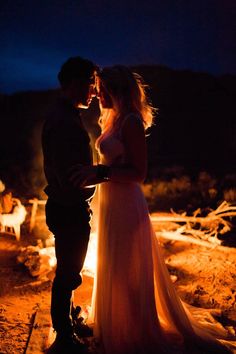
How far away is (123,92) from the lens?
2818 mm

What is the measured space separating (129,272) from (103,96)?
5.11ft

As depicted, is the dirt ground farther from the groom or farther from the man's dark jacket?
the man's dark jacket

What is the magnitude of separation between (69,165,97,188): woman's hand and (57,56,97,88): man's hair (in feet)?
2.23

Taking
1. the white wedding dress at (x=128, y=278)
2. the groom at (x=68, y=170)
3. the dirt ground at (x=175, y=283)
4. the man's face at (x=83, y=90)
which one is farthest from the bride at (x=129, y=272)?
the dirt ground at (x=175, y=283)

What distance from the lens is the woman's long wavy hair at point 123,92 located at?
9.06ft

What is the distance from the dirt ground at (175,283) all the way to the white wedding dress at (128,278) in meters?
1.07

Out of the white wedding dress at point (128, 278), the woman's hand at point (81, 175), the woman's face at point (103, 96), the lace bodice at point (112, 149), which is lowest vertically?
the white wedding dress at point (128, 278)

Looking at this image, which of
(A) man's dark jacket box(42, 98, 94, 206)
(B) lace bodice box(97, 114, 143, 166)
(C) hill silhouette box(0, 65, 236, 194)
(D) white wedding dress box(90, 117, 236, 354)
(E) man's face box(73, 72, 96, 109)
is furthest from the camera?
(C) hill silhouette box(0, 65, 236, 194)

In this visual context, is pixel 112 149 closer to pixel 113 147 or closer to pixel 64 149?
pixel 113 147

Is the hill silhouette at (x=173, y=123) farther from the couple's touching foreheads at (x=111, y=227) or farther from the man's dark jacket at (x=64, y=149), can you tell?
the man's dark jacket at (x=64, y=149)

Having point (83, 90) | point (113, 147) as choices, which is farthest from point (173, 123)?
point (83, 90)

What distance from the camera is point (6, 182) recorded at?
45.2 ft

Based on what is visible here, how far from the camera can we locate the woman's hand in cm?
256

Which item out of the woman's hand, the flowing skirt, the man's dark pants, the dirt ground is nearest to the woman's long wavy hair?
the woman's hand
